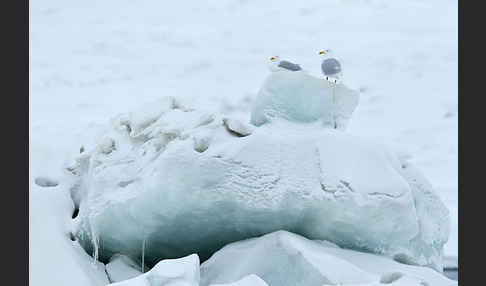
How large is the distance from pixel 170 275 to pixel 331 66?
108 cm

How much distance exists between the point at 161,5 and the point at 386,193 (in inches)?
254

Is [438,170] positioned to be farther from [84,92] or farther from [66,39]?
[66,39]

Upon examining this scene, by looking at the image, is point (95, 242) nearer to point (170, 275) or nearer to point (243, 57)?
point (170, 275)

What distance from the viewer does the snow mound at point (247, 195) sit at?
2.45m

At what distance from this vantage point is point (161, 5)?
862 cm

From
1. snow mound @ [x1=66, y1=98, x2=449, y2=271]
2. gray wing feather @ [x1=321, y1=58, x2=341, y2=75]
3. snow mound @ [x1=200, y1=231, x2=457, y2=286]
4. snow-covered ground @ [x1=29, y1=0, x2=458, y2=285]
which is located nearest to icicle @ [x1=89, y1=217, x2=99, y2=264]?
snow mound @ [x1=66, y1=98, x2=449, y2=271]

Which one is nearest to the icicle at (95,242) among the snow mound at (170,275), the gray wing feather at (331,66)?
the snow mound at (170,275)

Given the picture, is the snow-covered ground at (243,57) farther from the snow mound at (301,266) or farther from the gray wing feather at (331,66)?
the snow mound at (301,266)

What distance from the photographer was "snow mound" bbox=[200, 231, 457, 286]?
7.04ft

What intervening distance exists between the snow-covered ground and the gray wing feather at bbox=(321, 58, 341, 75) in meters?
2.66

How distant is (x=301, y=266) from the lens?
2221 mm

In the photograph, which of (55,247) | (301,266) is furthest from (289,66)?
(55,247)

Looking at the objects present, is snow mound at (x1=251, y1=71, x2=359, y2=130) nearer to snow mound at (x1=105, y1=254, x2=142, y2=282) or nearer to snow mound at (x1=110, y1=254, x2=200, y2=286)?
snow mound at (x1=105, y1=254, x2=142, y2=282)

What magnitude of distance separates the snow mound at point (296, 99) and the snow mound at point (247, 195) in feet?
0.23
